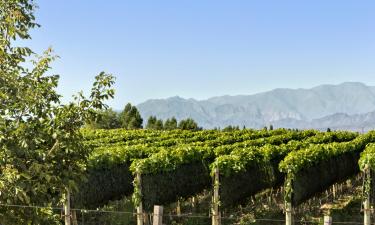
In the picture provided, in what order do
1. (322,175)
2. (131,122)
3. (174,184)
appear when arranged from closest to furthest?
(174,184), (322,175), (131,122)

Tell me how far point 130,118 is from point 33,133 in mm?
85482

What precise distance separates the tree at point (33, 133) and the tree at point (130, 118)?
3140 inches

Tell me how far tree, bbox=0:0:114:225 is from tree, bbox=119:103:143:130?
79.8 meters

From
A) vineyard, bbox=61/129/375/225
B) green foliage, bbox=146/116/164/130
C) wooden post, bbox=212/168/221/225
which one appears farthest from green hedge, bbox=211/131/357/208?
green foliage, bbox=146/116/164/130

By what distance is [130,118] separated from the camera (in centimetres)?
9438

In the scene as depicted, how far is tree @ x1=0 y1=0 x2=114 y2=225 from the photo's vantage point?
8945 mm

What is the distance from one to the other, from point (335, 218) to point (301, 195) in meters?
2.20

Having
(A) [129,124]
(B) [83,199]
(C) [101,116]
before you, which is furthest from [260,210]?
(A) [129,124]

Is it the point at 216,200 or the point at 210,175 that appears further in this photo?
the point at 210,175

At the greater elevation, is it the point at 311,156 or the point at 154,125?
the point at 154,125

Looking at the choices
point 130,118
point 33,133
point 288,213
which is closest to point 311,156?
point 288,213

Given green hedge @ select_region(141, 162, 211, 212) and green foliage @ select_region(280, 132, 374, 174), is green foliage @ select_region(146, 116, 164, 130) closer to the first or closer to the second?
green foliage @ select_region(280, 132, 374, 174)

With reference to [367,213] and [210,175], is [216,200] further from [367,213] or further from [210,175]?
[367,213]

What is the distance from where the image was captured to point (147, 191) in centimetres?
2081
